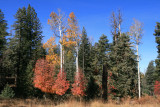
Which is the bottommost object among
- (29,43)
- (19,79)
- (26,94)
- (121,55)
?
(26,94)

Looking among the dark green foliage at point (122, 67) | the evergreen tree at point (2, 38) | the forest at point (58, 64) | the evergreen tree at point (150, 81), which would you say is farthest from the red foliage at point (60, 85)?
the evergreen tree at point (150, 81)

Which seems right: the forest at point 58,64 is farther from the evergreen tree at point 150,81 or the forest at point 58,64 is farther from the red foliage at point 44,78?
the evergreen tree at point 150,81

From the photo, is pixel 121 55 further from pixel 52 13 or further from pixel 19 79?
pixel 19 79

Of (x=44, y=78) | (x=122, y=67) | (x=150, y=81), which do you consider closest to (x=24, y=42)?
(x=44, y=78)

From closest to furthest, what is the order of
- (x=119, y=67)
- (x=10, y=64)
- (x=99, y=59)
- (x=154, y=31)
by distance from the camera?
(x=119, y=67)
(x=10, y=64)
(x=154, y=31)
(x=99, y=59)

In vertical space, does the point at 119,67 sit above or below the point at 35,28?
below

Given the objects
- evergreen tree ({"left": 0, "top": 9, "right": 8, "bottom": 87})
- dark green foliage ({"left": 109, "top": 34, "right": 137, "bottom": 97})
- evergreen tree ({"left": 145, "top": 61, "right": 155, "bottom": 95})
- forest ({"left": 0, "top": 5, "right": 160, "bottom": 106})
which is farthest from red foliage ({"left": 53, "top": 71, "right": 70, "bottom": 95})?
evergreen tree ({"left": 145, "top": 61, "right": 155, "bottom": 95})

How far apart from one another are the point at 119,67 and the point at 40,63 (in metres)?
11.4

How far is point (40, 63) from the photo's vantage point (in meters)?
Answer: 18.5

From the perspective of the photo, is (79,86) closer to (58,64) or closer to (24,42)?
(58,64)

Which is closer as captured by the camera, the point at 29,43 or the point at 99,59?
the point at 29,43

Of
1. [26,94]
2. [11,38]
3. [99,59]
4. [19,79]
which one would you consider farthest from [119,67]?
[11,38]

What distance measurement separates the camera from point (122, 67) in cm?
1989

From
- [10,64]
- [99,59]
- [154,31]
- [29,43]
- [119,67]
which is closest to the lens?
[119,67]
